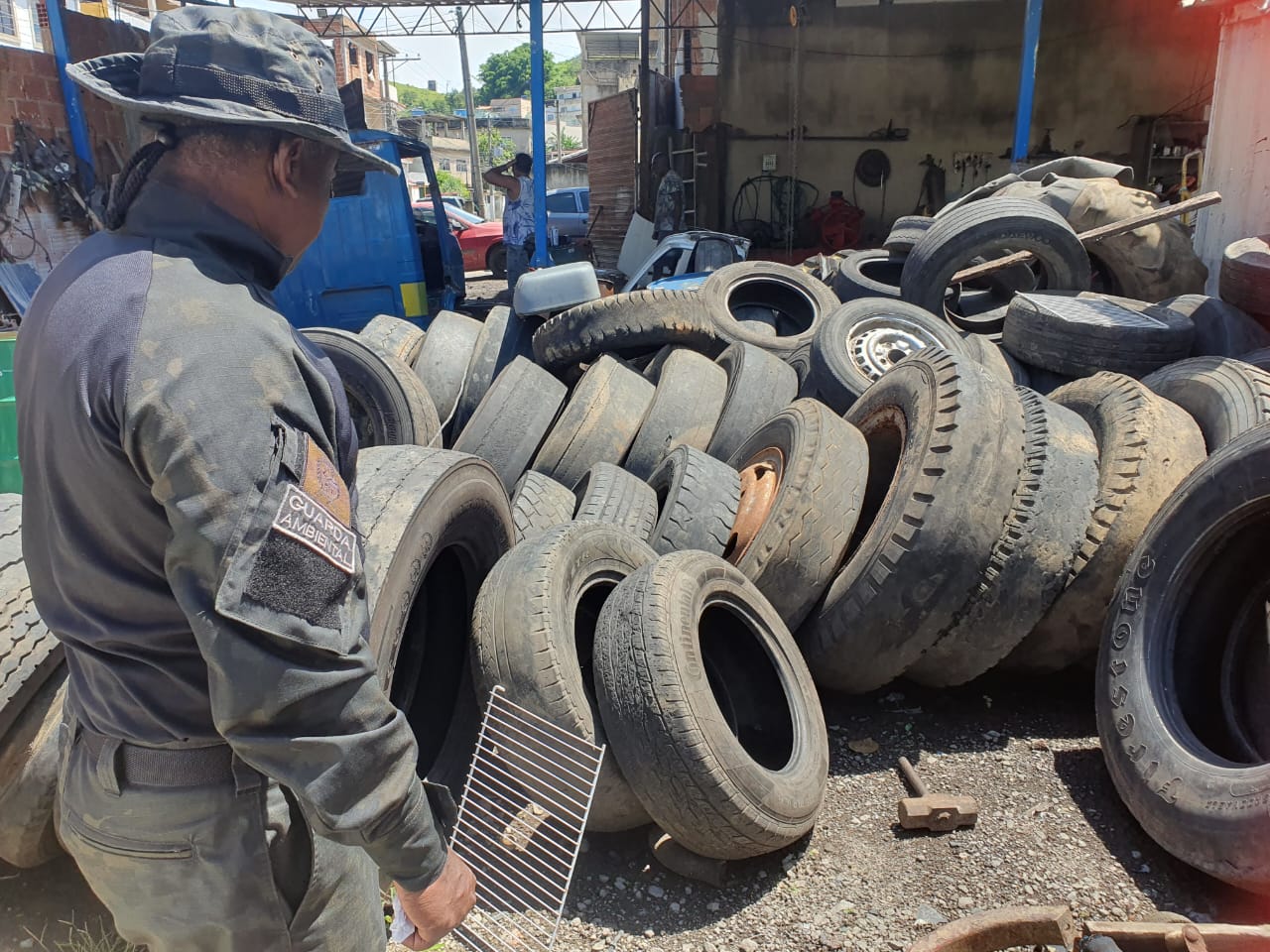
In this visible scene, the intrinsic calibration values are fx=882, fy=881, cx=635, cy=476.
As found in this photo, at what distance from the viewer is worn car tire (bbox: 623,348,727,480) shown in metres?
4.94

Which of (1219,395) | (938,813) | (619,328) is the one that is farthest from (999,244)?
(938,813)

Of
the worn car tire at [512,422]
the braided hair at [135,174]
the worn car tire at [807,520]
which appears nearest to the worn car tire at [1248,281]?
the worn car tire at [807,520]

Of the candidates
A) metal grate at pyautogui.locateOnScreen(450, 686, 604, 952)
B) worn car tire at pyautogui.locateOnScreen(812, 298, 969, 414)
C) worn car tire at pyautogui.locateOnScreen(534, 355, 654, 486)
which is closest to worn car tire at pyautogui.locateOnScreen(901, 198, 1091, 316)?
worn car tire at pyautogui.locateOnScreen(812, 298, 969, 414)

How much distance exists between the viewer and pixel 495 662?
2.83m

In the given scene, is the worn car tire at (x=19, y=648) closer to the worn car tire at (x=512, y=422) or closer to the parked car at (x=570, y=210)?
the worn car tire at (x=512, y=422)

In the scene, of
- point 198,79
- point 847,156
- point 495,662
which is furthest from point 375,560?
point 847,156

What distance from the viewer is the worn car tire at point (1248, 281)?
16.1ft

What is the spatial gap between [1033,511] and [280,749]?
303 centimetres

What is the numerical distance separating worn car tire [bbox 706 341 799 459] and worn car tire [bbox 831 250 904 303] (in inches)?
67.6

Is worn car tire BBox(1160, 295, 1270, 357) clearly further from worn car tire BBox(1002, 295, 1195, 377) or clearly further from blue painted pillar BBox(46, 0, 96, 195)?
blue painted pillar BBox(46, 0, 96, 195)

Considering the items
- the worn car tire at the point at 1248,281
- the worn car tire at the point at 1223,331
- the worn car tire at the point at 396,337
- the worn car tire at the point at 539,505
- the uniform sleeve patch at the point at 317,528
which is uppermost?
the uniform sleeve patch at the point at 317,528

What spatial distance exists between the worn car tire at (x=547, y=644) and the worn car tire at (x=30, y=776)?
1254 millimetres

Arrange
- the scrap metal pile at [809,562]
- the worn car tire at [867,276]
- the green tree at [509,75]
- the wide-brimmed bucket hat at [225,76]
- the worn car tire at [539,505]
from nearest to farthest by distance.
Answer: the wide-brimmed bucket hat at [225,76] < the scrap metal pile at [809,562] < the worn car tire at [539,505] < the worn car tire at [867,276] < the green tree at [509,75]

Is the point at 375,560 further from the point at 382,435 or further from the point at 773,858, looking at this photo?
the point at 382,435
